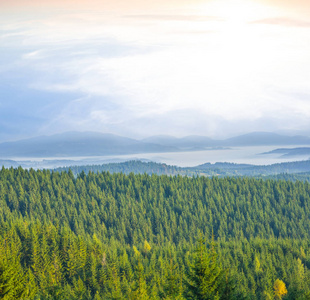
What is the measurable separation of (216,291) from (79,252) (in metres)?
144

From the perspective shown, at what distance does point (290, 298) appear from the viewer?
4045 inches

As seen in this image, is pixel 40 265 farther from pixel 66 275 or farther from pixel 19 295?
pixel 19 295

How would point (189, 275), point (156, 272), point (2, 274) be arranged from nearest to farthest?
point (189, 275), point (2, 274), point (156, 272)

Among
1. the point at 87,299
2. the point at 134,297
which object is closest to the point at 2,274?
the point at 134,297

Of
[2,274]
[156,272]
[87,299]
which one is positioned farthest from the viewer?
[156,272]

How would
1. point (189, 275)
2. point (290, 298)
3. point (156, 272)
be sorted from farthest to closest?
point (156, 272) → point (290, 298) → point (189, 275)

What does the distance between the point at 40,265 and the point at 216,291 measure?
14309 centimetres

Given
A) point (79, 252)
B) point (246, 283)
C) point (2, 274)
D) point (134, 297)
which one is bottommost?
point (246, 283)

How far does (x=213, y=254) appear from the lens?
6612 cm

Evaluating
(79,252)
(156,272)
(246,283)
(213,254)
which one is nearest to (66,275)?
(79,252)

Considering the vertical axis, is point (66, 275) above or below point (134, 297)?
below

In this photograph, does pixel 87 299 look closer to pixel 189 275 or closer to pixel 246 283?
pixel 246 283

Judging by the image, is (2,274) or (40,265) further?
(40,265)

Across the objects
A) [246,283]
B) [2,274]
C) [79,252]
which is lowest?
[246,283]
